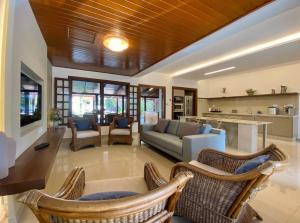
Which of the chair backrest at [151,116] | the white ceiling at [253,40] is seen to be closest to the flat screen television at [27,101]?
the white ceiling at [253,40]

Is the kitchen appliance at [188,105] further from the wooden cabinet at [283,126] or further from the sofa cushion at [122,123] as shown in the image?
the sofa cushion at [122,123]

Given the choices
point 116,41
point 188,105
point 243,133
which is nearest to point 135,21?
point 116,41

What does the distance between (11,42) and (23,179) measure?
1.22 metres

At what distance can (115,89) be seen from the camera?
6684 mm

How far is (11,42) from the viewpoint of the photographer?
1.50 meters

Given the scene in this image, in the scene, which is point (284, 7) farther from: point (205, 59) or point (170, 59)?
point (205, 59)

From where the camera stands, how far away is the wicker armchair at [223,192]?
3.64 feet

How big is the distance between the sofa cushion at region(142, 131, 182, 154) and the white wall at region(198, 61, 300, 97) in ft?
16.5

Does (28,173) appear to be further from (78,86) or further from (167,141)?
(78,86)

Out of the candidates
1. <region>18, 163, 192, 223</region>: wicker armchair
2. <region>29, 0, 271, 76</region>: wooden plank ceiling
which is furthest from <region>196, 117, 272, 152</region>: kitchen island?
<region>18, 163, 192, 223</region>: wicker armchair

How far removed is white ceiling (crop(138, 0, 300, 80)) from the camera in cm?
236

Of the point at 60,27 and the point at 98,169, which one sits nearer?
the point at 60,27

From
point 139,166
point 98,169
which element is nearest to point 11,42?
point 98,169

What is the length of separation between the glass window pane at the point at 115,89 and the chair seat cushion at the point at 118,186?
534cm
